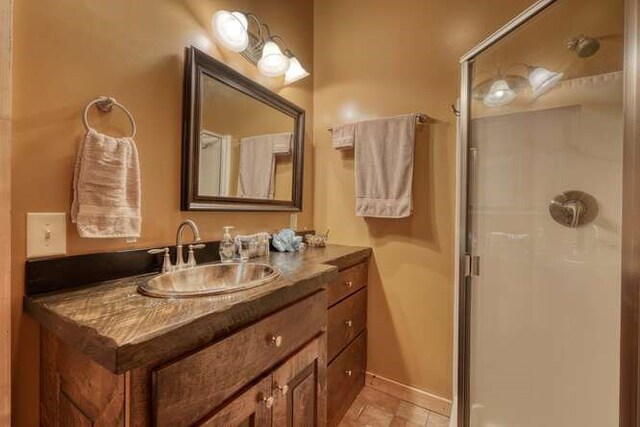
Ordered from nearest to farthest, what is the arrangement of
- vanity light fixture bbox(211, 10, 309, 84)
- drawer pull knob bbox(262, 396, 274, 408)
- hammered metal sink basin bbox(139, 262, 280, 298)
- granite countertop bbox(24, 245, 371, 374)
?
granite countertop bbox(24, 245, 371, 374), drawer pull knob bbox(262, 396, 274, 408), hammered metal sink basin bbox(139, 262, 280, 298), vanity light fixture bbox(211, 10, 309, 84)

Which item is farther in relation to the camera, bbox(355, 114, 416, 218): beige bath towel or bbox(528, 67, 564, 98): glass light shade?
bbox(355, 114, 416, 218): beige bath towel

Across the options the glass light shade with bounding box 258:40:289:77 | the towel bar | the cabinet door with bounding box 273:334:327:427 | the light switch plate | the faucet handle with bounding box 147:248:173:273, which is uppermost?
the glass light shade with bounding box 258:40:289:77

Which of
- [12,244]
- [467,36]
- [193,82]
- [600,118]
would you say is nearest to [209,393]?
[12,244]

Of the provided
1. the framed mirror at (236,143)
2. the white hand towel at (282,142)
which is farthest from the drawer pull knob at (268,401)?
the white hand towel at (282,142)

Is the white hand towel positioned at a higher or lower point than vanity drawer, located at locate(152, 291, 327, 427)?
higher

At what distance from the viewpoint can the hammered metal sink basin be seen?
0.89 metres

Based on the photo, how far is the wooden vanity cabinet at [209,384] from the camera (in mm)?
533

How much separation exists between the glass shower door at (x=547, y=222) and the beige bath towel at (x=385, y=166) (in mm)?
331

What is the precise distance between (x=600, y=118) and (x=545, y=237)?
544mm

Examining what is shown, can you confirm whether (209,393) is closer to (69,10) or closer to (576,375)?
(69,10)

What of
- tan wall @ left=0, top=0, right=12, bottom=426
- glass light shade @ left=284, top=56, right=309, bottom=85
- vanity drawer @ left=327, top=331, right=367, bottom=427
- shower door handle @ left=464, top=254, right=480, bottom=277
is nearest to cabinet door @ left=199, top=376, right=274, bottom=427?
tan wall @ left=0, top=0, right=12, bottom=426

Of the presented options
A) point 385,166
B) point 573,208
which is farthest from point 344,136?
point 573,208

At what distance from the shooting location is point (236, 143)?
1396 millimetres

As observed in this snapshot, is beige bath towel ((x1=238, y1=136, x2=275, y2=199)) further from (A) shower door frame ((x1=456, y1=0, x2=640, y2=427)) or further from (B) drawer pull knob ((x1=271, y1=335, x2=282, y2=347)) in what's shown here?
(A) shower door frame ((x1=456, y1=0, x2=640, y2=427))
